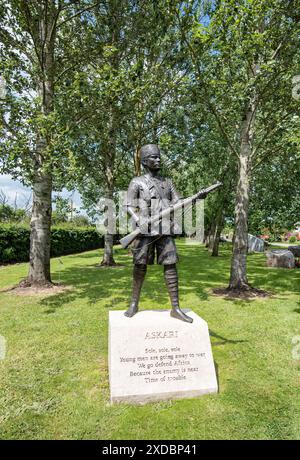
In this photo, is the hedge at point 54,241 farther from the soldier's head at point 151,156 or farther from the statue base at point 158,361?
the statue base at point 158,361

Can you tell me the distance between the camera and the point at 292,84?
9305 mm

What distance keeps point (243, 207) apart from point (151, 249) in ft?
20.3

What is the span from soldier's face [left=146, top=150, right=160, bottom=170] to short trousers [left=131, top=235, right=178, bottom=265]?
119cm

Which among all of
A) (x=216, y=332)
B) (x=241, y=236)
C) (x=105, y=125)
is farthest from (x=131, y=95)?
(x=216, y=332)

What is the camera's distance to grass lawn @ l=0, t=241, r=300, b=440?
360 centimetres

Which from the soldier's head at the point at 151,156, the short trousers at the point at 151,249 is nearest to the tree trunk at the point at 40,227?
the soldier's head at the point at 151,156

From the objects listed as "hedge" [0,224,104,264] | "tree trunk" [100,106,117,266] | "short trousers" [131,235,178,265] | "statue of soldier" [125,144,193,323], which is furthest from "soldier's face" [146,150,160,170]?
"hedge" [0,224,104,264]

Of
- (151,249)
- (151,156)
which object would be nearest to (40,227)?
(151,249)

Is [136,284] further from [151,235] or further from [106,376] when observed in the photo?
[106,376]

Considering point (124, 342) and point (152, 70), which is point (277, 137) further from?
point (124, 342)

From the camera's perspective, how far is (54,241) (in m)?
22.5

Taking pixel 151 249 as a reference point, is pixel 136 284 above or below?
below

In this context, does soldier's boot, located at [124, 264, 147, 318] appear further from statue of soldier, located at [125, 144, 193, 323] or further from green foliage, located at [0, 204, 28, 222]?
green foliage, located at [0, 204, 28, 222]

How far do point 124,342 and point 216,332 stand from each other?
3.07 metres
